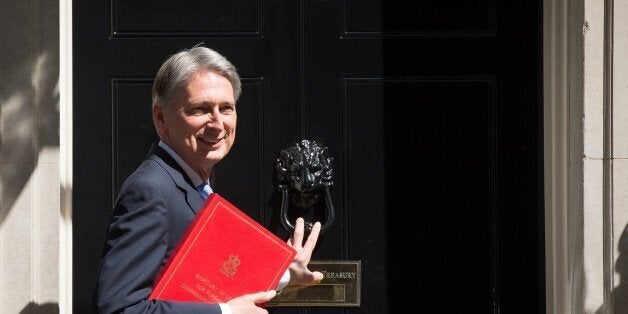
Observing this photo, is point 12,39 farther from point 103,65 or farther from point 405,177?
point 405,177

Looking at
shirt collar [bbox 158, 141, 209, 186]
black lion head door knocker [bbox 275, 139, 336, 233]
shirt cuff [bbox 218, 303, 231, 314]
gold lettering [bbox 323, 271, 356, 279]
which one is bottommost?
gold lettering [bbox 323, 271, 356, 279]

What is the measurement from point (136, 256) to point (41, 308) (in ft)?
7.60

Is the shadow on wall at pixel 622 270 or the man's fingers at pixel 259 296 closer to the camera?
the man's fingers at pixel 259 296

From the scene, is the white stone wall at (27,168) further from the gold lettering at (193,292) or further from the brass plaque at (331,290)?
the gold lettering at (193,292)

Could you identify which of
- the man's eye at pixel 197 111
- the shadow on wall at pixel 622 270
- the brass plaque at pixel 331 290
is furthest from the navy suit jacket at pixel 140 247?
the shadow on wall at pixel 622 270

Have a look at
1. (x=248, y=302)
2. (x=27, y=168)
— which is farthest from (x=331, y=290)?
(x=248, y=302)

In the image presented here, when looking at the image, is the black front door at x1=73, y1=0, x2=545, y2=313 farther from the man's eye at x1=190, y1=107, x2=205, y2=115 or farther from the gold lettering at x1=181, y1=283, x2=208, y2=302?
the gold lettering at x1=181, y1=283, x2=208, y2=302

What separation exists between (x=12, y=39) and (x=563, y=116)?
2556mm

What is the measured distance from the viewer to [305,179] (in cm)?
588

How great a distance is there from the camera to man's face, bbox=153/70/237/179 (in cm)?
375

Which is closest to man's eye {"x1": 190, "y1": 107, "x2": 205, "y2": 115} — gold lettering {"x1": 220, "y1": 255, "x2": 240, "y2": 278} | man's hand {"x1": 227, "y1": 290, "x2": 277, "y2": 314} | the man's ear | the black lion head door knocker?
the man's ear

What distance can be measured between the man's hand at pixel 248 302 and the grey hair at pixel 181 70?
630 millimetres

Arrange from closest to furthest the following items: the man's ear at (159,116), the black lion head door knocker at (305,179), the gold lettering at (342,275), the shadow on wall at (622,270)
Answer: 1. the man's ear at (159,116)
2. the shadow on wall at (622,270)
3. the black lion head door knocker at (305,179)
4. the gold lettering at (342,275)

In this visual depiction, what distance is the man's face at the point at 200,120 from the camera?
12.3 feet
